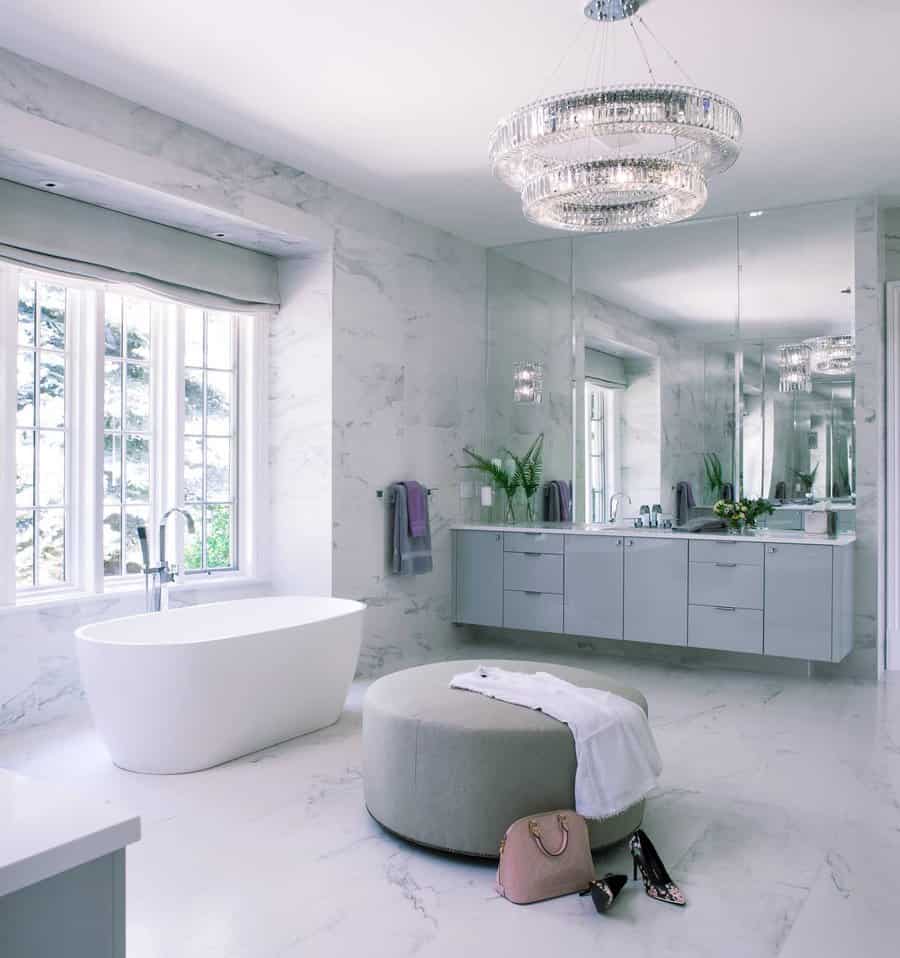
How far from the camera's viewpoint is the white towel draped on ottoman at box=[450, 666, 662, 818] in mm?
2637

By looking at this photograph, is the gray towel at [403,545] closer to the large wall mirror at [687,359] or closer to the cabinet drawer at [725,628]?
the large wall mirror at [687,359]

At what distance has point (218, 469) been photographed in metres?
5.07

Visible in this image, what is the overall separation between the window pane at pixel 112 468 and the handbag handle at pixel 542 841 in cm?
287

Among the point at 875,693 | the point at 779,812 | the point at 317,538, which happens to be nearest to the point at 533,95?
the point at 317,538

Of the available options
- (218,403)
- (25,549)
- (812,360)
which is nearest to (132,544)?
(25,549)

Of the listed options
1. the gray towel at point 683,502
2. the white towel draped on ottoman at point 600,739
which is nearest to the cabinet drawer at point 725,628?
the gray towel at point 683,502

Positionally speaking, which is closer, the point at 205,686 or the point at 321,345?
the point at 205,686

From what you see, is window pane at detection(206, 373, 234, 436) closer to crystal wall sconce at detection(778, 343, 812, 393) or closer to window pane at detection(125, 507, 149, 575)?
window pane at detection(125, 507, 149, 575)

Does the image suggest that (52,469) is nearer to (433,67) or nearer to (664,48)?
(433,67)

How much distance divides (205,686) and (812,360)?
383 centimetres

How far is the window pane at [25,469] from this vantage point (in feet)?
13.5

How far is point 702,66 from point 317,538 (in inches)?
118

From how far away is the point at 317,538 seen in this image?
505cm

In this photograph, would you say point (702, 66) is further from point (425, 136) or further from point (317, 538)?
point (317, 538)
